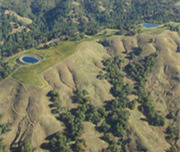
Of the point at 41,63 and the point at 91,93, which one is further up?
the point at 41,63

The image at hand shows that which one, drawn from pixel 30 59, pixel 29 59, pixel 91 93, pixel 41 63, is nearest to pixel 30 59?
pixel 30 59

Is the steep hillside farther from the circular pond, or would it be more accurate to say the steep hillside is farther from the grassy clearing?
the circular pond

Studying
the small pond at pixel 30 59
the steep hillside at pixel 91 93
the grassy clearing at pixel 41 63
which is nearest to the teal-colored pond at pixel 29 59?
the small pond at pixel 30 59

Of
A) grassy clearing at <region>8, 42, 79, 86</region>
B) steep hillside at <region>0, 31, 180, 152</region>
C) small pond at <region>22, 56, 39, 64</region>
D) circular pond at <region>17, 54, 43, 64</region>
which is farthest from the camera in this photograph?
small pond at <region>22, 56, 39, 64</region>

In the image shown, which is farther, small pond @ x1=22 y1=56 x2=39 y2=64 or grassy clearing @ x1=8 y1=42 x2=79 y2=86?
small pond @ x1=22 y1=56 x2=39 y2=64

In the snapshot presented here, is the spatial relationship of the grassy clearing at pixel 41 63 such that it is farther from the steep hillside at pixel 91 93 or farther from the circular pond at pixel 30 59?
the circular pond at pixel 30 59

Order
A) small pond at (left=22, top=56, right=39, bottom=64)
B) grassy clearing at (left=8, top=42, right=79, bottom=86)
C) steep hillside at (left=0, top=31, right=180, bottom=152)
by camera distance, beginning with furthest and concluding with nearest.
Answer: small pond at (left=22, top=56, right=39, bottom=64) → grassy clearing at (left=8, top=42, right=79, bottom=86) → steep hillside at (left=0, top=31, right=180, bottom=152)

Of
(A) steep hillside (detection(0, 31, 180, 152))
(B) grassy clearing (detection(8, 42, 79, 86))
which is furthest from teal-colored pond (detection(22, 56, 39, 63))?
(A) steep hillside (detection(0, 31, 180, 152))

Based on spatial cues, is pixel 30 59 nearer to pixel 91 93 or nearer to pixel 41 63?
pixel 41 63

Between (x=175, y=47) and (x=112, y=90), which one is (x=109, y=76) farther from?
(x=175, y=47)
